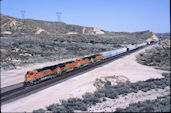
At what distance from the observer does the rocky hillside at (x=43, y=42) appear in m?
55.3

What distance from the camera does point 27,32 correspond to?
115m

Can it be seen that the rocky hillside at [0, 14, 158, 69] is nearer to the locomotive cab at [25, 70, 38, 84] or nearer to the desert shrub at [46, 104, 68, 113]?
the locomotive cab at [25, 70, 38, 84]

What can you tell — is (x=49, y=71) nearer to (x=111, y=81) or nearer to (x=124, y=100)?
(x=111, y=81)

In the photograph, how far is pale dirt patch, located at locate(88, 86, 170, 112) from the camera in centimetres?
1527

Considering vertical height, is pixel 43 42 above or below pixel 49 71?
above

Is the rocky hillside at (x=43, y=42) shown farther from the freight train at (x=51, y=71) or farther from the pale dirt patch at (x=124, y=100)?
the pale dirt patch at (x=124, y=100)

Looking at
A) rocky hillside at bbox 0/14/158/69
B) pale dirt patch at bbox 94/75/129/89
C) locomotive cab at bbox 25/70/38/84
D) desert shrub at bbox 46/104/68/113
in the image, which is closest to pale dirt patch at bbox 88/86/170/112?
desert shrub at bbox 46/104/68/113

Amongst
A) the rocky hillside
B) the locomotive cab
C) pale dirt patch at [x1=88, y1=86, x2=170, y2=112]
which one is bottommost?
pale dirt patch at [x1=88, y1=86, x2=170, y2=112]

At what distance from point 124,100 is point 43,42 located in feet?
226

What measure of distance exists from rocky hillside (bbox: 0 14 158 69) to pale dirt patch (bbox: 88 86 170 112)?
1172 inches

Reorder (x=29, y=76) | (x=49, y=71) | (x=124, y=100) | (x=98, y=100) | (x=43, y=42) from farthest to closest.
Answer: (x=43, y=42)
(x=49, y=71)
(x=29, y=76)
(x=98, y=100)
(x=124, y=100)

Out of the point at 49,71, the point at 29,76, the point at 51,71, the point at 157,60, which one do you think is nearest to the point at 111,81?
the point at 51,71

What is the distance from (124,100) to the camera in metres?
17.2

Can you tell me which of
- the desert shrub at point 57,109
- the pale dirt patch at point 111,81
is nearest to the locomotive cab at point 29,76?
the pale dirt patch at point 111,81
